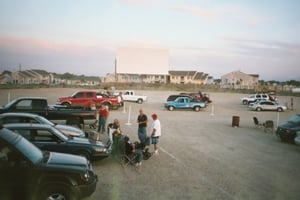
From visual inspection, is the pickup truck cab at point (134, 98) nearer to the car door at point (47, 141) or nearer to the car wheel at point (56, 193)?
the car door at point (47, 141)

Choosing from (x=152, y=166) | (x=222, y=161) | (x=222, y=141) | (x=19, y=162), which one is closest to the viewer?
(x=19, y=162)

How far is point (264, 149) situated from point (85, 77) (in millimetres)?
162537

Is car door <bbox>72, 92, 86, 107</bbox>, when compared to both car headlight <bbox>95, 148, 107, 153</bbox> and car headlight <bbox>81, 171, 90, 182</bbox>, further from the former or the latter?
car headlight <bbox>81, 171, 90, 182</bbox>

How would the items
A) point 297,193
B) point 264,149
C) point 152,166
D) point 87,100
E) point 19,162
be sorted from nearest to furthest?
point 19,162 < point 297,193 < point 152,166 < point 264,149 < point 87,100

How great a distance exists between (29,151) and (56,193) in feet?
3.30

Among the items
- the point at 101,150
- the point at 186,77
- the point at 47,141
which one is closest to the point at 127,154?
the point at 101,150

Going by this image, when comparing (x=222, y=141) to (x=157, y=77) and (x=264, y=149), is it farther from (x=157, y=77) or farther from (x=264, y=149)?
(x=157, y=77)

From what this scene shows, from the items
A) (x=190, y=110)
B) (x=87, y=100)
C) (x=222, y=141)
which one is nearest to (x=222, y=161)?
(x=222, y=141)

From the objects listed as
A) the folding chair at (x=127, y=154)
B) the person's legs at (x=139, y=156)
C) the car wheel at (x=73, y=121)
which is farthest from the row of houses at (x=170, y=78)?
the person's legs at (x=139, y=156)

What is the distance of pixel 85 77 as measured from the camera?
169875 mm

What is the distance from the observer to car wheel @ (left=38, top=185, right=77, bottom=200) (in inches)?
227

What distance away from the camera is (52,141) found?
8.57 metres

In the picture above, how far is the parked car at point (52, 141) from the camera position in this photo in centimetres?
835

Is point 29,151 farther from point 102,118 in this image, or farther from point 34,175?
point 102,118
